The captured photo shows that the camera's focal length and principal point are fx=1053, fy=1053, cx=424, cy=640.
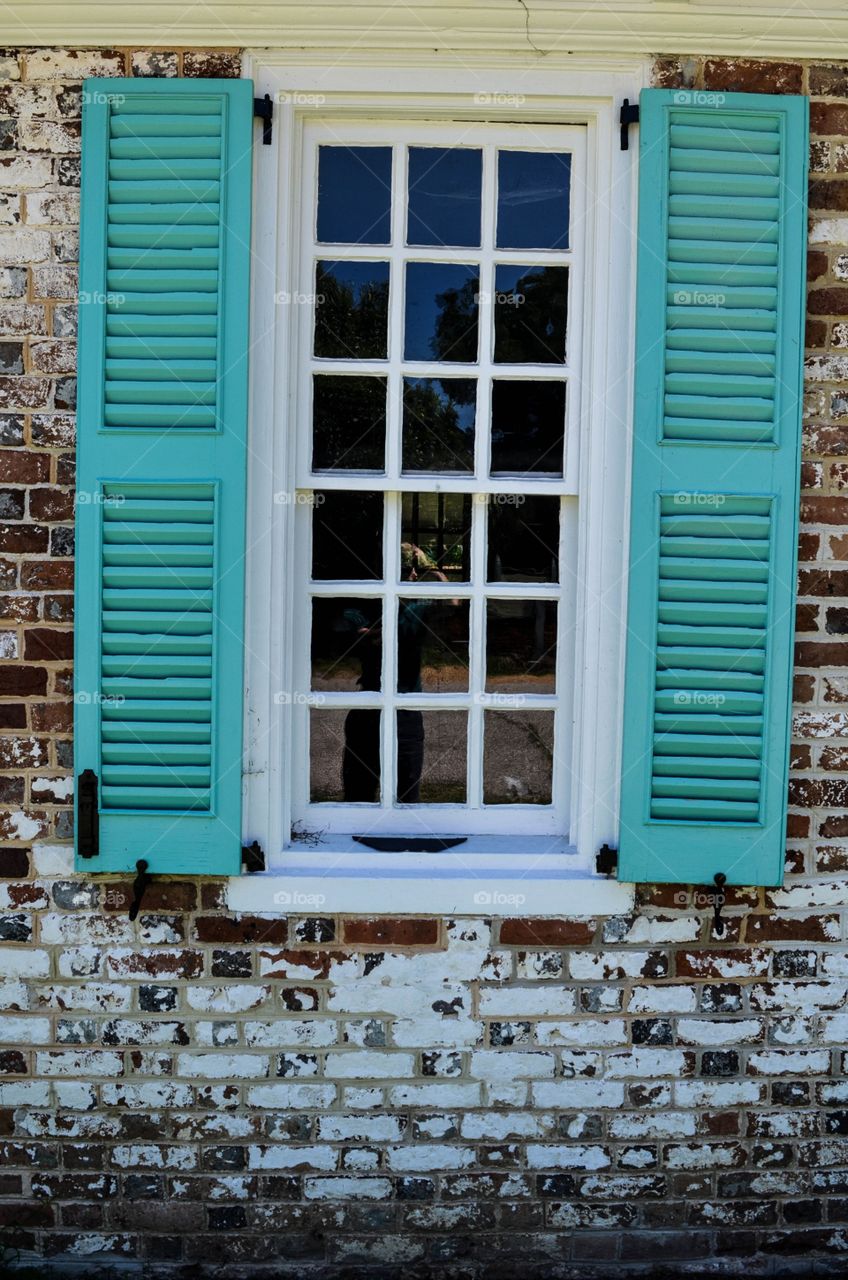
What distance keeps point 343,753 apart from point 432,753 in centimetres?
28

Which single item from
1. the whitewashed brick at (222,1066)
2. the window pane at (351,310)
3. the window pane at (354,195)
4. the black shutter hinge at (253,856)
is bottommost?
the whitewashed brick at (222,1066)

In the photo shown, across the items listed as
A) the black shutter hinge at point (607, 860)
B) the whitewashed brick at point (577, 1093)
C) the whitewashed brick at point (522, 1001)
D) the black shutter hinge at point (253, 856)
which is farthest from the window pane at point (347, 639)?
the whitewashed brick at point (577, 1093)

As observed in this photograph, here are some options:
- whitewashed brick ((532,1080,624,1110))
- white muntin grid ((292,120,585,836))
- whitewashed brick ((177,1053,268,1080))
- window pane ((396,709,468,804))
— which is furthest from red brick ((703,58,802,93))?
whitewashed brick ((177,1053,268,1080))

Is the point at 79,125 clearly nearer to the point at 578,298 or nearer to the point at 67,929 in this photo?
the point at 578,298

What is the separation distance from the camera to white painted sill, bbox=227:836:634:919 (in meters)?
3.11

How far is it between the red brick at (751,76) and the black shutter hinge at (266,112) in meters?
1.26

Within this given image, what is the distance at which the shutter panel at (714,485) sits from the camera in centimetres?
301

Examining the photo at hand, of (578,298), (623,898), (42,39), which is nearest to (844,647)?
(623,898)

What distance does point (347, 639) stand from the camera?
10.8ft

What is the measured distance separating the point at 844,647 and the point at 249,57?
2.45m

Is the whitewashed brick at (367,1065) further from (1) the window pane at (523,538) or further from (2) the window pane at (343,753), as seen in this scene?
(1) the window pane at (523,538)

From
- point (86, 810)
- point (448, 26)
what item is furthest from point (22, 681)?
point (448, 26)

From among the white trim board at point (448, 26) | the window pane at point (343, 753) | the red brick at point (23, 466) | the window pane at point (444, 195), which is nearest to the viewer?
the white trim board at point (448, 26)

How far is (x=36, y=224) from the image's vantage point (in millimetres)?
3053
